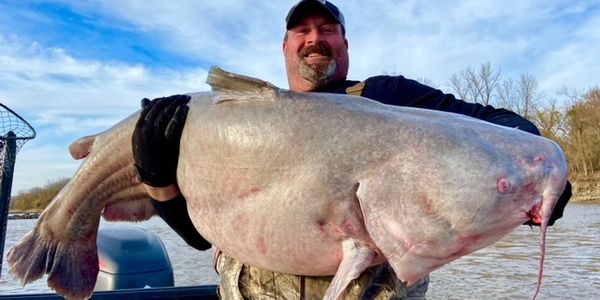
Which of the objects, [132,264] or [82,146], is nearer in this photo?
[82,146]

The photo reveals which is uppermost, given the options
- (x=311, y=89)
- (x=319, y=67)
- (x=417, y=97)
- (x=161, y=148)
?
(x=319, y=67)

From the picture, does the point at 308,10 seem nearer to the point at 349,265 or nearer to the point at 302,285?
the point at 302,285

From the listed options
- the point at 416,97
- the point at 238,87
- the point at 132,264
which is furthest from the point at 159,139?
the point at 132,264

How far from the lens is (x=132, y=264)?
18.2ft

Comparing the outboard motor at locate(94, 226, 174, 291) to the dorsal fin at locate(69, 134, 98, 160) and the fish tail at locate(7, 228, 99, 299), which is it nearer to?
the fish tail at locate(7, 228, 99, 299)

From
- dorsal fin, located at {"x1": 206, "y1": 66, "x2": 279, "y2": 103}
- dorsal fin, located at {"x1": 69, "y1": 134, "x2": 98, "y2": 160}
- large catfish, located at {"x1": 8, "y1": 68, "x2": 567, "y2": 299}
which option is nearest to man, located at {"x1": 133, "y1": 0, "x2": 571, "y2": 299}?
large catfish, located at {"x1": 8, "y1": 68, "x2": 567, "y2": 299}

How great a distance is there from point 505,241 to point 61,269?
16052 millimetres

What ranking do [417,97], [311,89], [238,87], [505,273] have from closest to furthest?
1. [238,87]
2. [417,97]
3. [311,89]
4. [505,273]

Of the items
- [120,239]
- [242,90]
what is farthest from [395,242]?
[120,239]

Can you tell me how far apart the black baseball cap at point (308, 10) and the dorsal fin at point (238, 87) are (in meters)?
1.04

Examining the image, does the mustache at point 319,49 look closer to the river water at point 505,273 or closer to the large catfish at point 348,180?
the large catfish at point 348,180

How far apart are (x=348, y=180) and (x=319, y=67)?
140cm

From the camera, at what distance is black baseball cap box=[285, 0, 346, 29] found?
331cm

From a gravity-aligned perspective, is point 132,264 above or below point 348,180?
below
